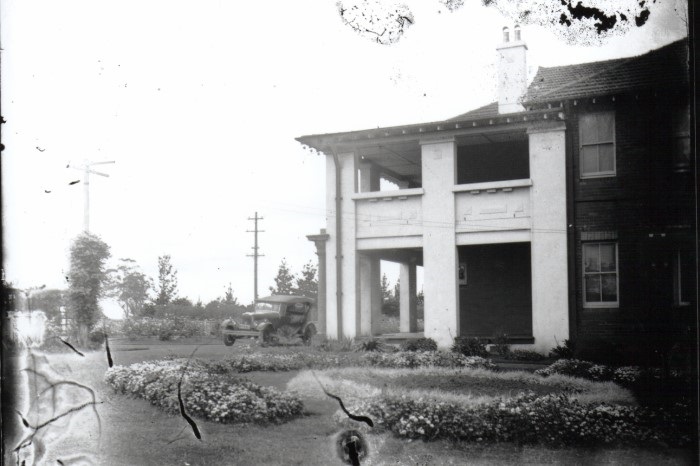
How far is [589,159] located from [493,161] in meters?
0.75

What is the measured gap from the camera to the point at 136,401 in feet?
19.3

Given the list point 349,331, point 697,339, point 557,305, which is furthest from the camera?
point 349,331

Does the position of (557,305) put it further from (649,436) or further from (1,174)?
(1,174)

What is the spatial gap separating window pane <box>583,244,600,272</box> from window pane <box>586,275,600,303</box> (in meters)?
0.07

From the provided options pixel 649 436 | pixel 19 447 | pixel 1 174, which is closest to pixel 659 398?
pixel 649 436

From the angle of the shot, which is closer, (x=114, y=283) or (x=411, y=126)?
(x=411, y=126)

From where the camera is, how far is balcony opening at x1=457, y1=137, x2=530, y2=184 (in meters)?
5.13

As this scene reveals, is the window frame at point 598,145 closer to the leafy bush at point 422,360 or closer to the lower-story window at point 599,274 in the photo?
the lower-story window at point 599,274

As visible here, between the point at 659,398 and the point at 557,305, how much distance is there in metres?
1.01

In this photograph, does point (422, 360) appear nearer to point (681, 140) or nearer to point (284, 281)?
point (284, 281)

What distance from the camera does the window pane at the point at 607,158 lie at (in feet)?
16.4

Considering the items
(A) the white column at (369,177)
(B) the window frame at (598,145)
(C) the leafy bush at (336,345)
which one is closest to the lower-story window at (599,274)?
(B) the window frame at (598,145)

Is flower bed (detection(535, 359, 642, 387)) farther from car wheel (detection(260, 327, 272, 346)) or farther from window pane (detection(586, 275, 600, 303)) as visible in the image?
car wheel (detection(260, 327, 272, 346))

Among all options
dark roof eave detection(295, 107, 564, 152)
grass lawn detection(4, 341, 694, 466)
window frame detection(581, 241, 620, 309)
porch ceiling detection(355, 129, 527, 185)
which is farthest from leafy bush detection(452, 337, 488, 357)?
dark roof eave detection(295, 107, 564, 152)
